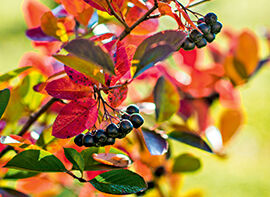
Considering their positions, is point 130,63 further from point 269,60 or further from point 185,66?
point 269,60

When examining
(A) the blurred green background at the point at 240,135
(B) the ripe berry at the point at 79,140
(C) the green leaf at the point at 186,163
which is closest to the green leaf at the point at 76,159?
(B) the ripe berry at the point at 79,140

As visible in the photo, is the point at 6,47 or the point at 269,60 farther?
the point at 6,47

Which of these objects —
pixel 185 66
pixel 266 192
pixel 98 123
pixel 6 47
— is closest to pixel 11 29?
pixel 6 47

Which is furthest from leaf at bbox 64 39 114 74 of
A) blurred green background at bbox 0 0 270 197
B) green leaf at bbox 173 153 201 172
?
blurred green background at bbox 0 0 270 197

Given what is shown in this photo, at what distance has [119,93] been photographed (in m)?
0.59

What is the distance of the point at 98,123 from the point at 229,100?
0.53 meters

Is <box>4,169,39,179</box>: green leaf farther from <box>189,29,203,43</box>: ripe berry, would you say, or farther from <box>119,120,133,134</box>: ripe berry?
<box>189,29,203,43</box>: ripe berry

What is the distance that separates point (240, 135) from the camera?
3.32 metres

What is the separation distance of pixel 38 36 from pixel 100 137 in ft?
0.95

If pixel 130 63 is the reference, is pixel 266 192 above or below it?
below

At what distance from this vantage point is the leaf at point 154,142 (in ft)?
1.93

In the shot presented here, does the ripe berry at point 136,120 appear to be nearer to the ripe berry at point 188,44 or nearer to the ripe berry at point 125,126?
the ripe berry at point 125,126

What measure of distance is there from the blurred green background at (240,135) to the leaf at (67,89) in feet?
2.94

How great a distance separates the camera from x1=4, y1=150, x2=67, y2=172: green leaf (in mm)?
547
